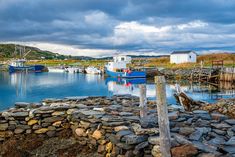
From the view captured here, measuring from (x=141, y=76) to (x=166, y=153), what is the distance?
64909 mm

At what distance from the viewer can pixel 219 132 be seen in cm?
997

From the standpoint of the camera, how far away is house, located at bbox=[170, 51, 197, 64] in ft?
323

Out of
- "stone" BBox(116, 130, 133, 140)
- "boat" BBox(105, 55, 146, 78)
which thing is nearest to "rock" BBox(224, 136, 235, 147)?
"stone" BBox(116, 130, 133, 140)

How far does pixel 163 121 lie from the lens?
859cm

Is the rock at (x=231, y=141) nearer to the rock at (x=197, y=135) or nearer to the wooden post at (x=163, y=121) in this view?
the rock at (x=197, y=135)

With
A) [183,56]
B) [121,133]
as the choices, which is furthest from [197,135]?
[183,56]

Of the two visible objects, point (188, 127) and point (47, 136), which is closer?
point (188, 127)

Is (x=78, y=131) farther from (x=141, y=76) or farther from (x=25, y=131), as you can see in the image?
(x=141, y=76)

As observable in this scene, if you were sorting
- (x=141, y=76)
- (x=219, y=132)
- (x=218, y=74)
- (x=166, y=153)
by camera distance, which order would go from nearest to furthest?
(x=166, y=153)
(x=219, y=132)
(x=218, y=74)
(x=141, y=76)

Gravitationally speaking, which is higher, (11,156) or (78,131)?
(78,131)

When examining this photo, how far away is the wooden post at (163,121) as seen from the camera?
8312 millimetres

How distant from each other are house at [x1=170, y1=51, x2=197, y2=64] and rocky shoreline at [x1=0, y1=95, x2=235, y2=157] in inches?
3419

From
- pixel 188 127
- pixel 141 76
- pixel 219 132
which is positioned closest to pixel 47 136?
pixel 188 127

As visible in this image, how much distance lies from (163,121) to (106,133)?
2.64 meters
